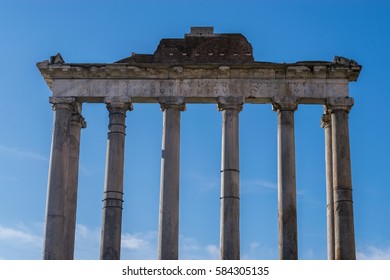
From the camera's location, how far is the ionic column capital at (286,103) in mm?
35656

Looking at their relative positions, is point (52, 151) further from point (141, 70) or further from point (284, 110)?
point (284, 110)

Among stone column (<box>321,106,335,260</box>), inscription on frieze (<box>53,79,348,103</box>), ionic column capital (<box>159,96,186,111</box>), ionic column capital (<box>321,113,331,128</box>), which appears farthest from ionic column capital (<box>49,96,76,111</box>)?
stone column (<box>321,106,335,260</box>)

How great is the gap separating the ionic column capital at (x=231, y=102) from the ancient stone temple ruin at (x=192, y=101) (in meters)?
0.04

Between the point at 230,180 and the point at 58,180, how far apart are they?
759 cm

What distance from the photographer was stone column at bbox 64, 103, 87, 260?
118 ft

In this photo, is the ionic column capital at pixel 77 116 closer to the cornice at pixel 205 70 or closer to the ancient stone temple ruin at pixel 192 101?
the ancient stone temple ruin at pixel 192 101

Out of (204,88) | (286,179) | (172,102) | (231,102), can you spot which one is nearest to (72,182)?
(172,102)

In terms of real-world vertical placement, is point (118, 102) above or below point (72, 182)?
above

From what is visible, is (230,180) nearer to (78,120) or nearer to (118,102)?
(118,102)

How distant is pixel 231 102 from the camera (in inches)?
1407

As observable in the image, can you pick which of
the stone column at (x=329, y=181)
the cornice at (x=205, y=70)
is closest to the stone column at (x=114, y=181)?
the cornice at (x=205, y=70)
